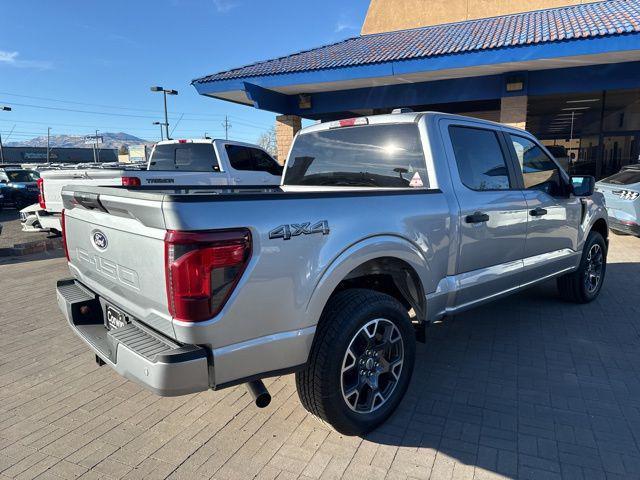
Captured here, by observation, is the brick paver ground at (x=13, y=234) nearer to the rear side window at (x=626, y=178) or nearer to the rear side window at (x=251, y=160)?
the rear side window at (x=251, y=160)

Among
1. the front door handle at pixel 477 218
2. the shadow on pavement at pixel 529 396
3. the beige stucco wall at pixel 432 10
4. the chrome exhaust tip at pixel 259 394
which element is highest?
the beige stucco wall at pixel 432 10

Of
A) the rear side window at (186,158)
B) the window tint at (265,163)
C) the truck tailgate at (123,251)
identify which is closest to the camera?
the truck tailgate at (123,251)

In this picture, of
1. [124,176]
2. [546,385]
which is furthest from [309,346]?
[124,176]

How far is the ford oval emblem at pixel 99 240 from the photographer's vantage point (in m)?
2.66

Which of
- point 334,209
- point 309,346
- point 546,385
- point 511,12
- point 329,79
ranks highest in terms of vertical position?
point 511,12

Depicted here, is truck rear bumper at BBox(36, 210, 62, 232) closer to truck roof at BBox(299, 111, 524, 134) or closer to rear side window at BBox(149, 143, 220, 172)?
rear side window at BBox(149, 143, 220, 172)

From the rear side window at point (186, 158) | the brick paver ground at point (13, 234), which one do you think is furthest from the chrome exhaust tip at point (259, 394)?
the brick paver ground at point (13, 234)

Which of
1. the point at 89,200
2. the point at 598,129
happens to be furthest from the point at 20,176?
the point at 598,129

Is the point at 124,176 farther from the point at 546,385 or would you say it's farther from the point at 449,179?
the point at 546,385

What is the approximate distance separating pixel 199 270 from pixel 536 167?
3656 mm

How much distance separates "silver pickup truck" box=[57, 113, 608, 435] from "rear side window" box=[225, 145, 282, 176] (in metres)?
5.02

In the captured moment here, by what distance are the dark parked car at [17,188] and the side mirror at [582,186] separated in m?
20.2

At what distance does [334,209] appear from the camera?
2.54 m

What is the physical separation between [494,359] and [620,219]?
725 cm
